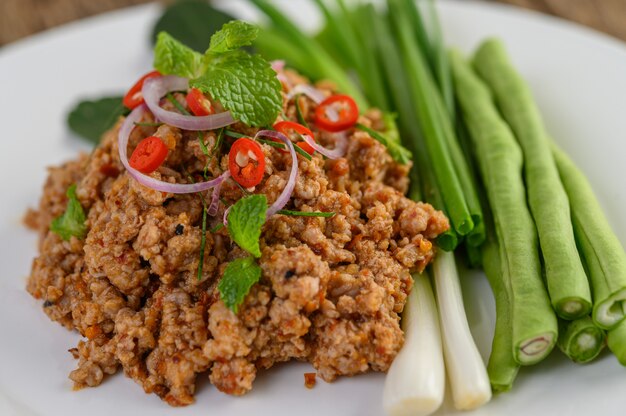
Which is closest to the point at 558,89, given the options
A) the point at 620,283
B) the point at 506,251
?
the point at 506,251

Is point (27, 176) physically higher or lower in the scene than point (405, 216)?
lower

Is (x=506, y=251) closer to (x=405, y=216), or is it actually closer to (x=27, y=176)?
(x=405, y=216)

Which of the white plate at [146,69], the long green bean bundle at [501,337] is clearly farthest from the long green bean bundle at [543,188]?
the white plate at [146,69]

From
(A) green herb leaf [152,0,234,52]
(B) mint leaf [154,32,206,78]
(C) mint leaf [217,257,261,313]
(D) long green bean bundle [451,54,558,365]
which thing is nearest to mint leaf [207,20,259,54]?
(B) mint leaf [154,32,206,78]

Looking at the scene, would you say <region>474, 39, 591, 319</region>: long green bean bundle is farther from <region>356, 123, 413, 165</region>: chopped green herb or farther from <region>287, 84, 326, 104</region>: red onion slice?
<region>287, 84, 326, 104</region>: red onion slice

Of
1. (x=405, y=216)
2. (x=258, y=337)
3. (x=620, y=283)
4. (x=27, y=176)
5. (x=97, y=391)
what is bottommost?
(x=27, y=176)

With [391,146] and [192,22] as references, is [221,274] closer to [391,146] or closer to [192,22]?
[391,146]

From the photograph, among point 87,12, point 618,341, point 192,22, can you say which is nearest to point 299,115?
point 618,341
